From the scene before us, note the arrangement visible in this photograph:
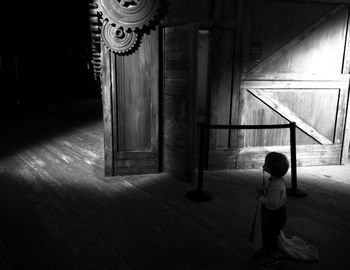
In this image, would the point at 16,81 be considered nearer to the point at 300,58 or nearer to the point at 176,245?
the point at 300,58

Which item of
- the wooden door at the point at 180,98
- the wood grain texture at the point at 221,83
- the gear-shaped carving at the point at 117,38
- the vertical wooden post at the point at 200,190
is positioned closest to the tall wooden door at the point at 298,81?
the wood grain texture at the point at 221,83

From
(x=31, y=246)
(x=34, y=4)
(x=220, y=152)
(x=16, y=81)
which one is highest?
(x=34, y=4)

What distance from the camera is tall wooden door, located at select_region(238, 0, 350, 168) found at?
5.07 m

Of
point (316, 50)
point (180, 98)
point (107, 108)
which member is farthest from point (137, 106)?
point (316, 50)

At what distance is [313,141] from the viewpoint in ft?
18.3

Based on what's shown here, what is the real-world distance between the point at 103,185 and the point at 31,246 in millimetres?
1633

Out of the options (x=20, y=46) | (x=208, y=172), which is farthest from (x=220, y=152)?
(x=20, y=46)

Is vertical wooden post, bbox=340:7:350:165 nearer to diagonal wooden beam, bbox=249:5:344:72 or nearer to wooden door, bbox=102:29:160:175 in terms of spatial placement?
diagonal wooden beam, bbox=249:5:344:72

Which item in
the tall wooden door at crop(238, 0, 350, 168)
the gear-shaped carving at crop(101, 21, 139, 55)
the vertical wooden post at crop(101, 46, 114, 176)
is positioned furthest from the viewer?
the tall wooden door at crop(238, 0, 350, 168)

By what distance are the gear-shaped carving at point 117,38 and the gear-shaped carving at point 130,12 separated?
7 cm

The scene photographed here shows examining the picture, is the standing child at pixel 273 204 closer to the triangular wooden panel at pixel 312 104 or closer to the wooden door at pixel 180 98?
the wooden door at pixel 180 98

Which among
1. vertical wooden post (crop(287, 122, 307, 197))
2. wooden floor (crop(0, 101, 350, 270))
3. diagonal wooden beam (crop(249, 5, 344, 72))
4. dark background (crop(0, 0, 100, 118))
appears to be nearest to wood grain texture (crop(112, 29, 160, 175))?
wooden floor (crop(0, 101, 350, 270))

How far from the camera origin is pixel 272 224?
9.00 feet

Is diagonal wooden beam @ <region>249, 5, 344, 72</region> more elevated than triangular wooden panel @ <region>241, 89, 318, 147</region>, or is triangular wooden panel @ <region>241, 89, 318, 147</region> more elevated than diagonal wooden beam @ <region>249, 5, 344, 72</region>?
diagonal wooden beam @ <region>249, 5, 344, 72</region>
